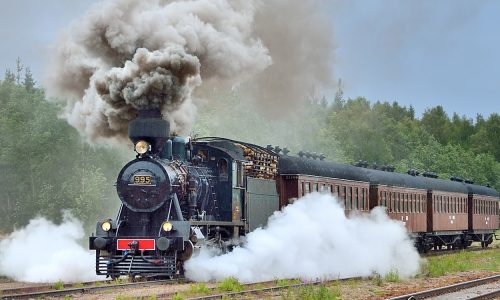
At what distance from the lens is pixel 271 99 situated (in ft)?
83.0

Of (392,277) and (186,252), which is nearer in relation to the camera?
(186,252)

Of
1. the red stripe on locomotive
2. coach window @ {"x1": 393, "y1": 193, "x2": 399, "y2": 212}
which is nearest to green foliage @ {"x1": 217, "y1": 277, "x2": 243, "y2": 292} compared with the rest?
the red stripe on locomotive

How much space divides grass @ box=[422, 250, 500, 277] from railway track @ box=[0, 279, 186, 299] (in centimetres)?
744

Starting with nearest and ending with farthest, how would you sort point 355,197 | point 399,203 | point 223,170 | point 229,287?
point 229,287 < point 223,170 < point 355,197 < point 399,203

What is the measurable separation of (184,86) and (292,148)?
131 feet

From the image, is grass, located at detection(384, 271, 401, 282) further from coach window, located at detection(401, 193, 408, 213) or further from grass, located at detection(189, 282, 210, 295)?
coach window, located at detection(401, 193, 408, 213)

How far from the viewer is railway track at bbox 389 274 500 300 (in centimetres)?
1545

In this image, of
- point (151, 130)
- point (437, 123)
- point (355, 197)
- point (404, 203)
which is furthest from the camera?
point (437, 123)

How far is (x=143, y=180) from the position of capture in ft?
56.4

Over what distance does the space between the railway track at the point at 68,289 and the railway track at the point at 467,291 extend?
17.3 feet

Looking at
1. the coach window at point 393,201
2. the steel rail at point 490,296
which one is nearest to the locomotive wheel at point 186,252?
the steel rail at point 490,296

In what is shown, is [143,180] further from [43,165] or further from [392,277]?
[43,165]

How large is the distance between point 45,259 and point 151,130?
19.0 ft

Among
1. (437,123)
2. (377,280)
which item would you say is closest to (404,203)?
(377,280)
